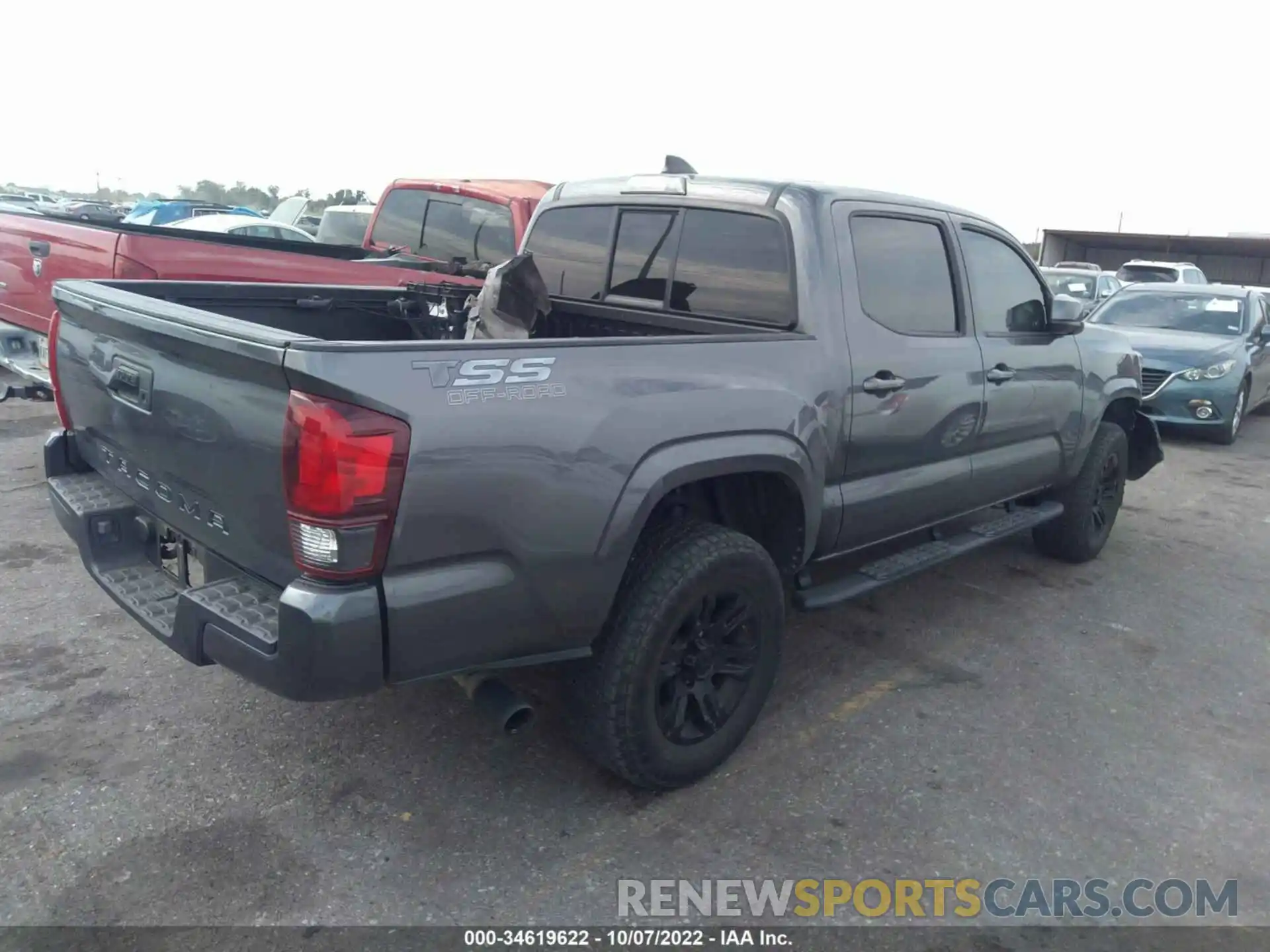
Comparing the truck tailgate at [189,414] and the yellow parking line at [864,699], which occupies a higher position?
the truck tailgate at [189,414]

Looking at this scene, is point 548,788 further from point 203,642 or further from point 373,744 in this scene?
point 203,642

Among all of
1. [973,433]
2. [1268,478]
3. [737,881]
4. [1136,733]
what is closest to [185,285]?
[737,881]

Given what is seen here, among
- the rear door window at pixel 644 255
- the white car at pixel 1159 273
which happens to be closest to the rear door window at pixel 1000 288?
the rear door window at pixel 644 255

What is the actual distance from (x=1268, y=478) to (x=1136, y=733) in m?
5.87

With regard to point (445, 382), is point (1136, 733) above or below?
below

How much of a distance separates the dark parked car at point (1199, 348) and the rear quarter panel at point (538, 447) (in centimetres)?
715

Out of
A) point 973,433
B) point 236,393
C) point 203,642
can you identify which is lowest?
point 203,642

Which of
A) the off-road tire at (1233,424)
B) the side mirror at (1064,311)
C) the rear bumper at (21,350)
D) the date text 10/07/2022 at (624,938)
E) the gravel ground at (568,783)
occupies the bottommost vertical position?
the date text 10/07/2022 at (624,938)

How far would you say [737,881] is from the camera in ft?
9.32

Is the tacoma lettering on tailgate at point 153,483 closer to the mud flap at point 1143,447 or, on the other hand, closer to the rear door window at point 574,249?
the rear door window at point 574,249

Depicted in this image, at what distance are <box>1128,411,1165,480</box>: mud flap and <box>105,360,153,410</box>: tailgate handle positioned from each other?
18.2 feet

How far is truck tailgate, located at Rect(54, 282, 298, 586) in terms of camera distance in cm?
248

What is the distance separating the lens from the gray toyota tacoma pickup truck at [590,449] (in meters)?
2.42

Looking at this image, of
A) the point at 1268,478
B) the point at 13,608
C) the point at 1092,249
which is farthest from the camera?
the point at 1092,249
